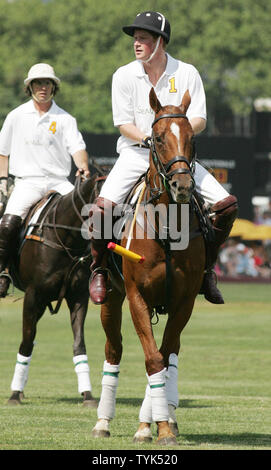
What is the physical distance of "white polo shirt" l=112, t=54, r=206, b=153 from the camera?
931 centimetres

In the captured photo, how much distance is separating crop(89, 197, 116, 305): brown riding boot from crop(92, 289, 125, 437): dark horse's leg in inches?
8.4

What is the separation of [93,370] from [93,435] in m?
7.15

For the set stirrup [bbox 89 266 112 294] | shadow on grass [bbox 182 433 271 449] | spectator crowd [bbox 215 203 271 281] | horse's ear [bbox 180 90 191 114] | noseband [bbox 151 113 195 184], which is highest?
horse's ear [bbox 180 90 191 114]

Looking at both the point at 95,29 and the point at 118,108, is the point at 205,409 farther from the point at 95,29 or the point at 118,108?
the point at 95,29

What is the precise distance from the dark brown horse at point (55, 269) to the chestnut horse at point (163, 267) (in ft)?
11.8

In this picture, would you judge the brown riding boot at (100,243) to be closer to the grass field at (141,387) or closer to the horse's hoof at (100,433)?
the horse's hoof at (100,433)

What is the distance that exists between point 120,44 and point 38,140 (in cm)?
6418

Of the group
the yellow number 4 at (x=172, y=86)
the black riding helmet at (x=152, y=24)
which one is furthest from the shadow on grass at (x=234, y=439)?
the black riding helmet at (x=152, y=24)

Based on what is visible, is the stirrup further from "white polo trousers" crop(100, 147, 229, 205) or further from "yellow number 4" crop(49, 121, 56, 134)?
"yellow number 4" crop(49, 121, 56, 134)

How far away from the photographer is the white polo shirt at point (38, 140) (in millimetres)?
12852

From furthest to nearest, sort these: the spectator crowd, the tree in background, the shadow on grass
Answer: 1. the tree in background
2. the spectator crowd
3. the shadow on grass

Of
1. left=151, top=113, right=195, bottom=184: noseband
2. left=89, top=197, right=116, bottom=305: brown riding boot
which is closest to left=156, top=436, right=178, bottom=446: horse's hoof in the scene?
left=89, top=197, right=116, bottom=305: brown riding boot
